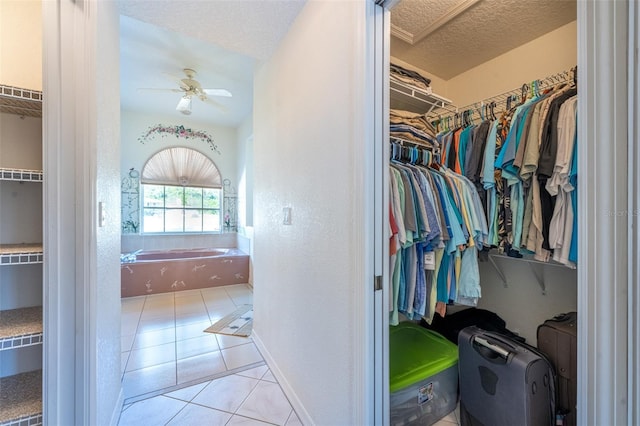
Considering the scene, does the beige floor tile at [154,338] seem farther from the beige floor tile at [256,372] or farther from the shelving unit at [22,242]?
the shelving unit at [22,242]

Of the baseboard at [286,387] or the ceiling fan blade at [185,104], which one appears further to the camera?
the ceiling fan blade at [185,104]

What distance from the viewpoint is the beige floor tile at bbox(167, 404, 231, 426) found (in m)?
1.52

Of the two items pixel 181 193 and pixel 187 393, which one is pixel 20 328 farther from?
pixel 181 193

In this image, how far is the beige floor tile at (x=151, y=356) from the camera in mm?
2055

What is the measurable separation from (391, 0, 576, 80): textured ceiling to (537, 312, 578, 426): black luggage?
1848 millimetres

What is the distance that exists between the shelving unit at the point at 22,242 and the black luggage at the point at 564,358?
93.3 inches

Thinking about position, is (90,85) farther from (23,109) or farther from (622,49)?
(622,49)

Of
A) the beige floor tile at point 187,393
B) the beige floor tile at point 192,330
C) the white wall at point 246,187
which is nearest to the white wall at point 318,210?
the beige floor tile at point 187,393

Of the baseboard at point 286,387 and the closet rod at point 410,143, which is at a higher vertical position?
the closet rod at point 410,143

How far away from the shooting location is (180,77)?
3141 mm

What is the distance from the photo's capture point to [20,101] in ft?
3.47

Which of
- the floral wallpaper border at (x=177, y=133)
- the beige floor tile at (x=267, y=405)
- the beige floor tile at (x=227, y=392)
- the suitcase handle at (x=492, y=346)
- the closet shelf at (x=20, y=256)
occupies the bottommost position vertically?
the beige floor tile at (x=267, y=405)

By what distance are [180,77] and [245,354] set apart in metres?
3.13

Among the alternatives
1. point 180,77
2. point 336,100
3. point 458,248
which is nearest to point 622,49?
point 336,100
